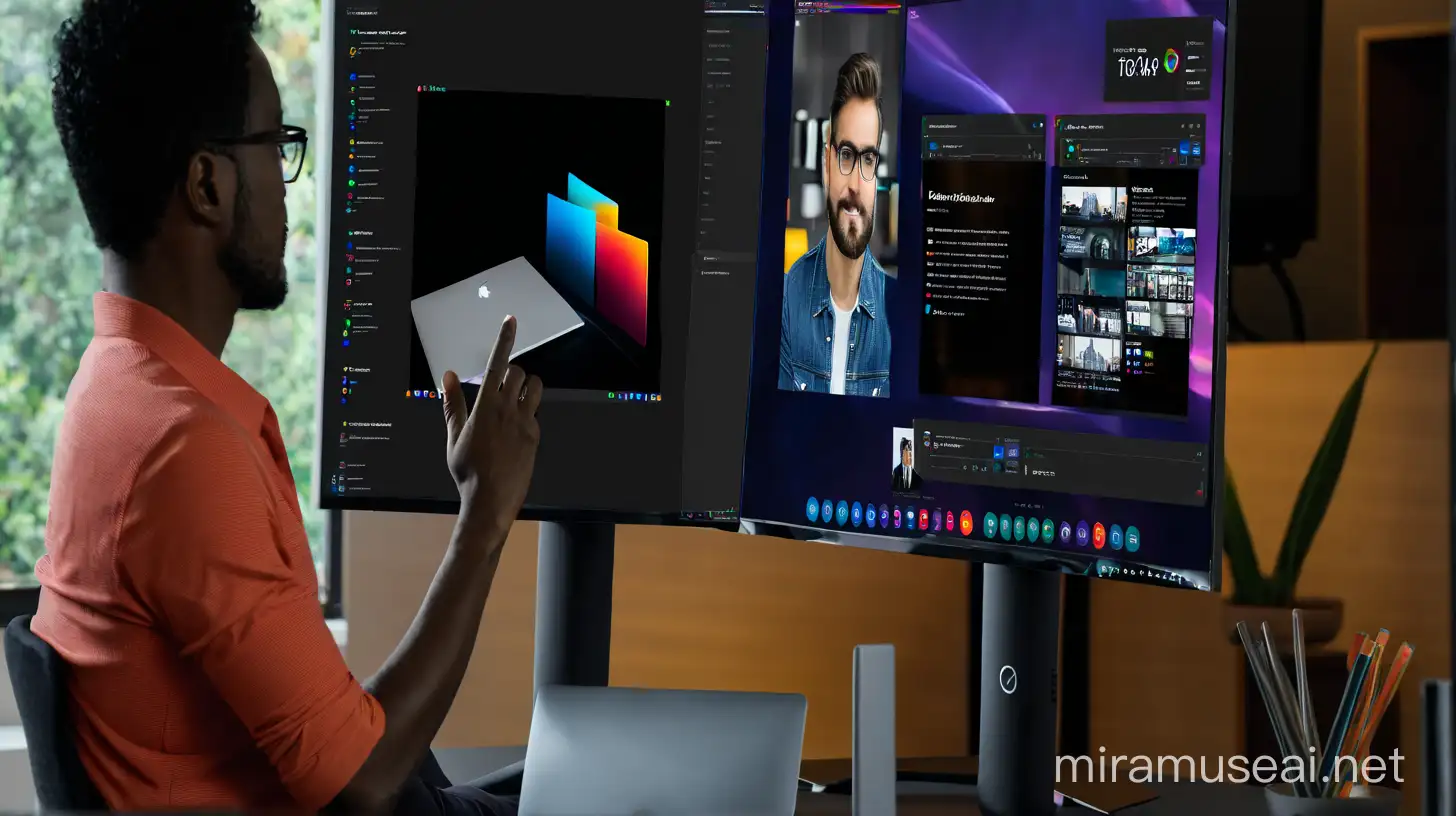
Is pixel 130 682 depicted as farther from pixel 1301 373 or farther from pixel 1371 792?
pixel 1301 373

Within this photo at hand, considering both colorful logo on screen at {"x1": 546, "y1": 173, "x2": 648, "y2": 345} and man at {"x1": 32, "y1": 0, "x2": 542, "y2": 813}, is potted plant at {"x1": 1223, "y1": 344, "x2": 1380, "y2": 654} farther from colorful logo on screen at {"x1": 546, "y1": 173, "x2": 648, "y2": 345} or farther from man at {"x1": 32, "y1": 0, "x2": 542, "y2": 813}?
man at {"x1": 32, "y1": 0, "x2": 542, "y2": 813}

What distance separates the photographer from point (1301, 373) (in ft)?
5.55

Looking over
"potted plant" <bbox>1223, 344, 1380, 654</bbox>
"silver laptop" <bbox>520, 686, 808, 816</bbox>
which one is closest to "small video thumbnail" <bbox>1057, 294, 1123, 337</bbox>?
"silver laptop" <bbox>520, 686, 808, 816</bbox>

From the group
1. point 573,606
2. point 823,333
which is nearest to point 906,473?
point 823,333

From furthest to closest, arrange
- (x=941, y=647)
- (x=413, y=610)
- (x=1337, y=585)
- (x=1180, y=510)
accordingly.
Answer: (x=413, y=610), (x=941, y=647), (x=1337, y=585), (x=1180, y=510)

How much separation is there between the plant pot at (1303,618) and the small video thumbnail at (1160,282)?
0.71 m

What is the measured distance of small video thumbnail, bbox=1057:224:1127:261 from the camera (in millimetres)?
→ 1095

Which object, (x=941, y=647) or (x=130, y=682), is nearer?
(x=130, y=682)

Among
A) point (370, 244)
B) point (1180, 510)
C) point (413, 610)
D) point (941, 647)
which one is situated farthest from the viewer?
point (413, 610)

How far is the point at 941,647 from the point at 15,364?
164 cm

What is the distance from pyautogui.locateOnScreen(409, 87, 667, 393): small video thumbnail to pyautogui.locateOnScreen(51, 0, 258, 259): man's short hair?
268 millimetres

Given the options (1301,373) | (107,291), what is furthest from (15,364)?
(1301,373)

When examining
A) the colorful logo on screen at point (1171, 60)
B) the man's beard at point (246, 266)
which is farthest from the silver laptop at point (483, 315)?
the colorful logo on screen at point (1171, 60)

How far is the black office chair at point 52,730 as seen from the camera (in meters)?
0.96
